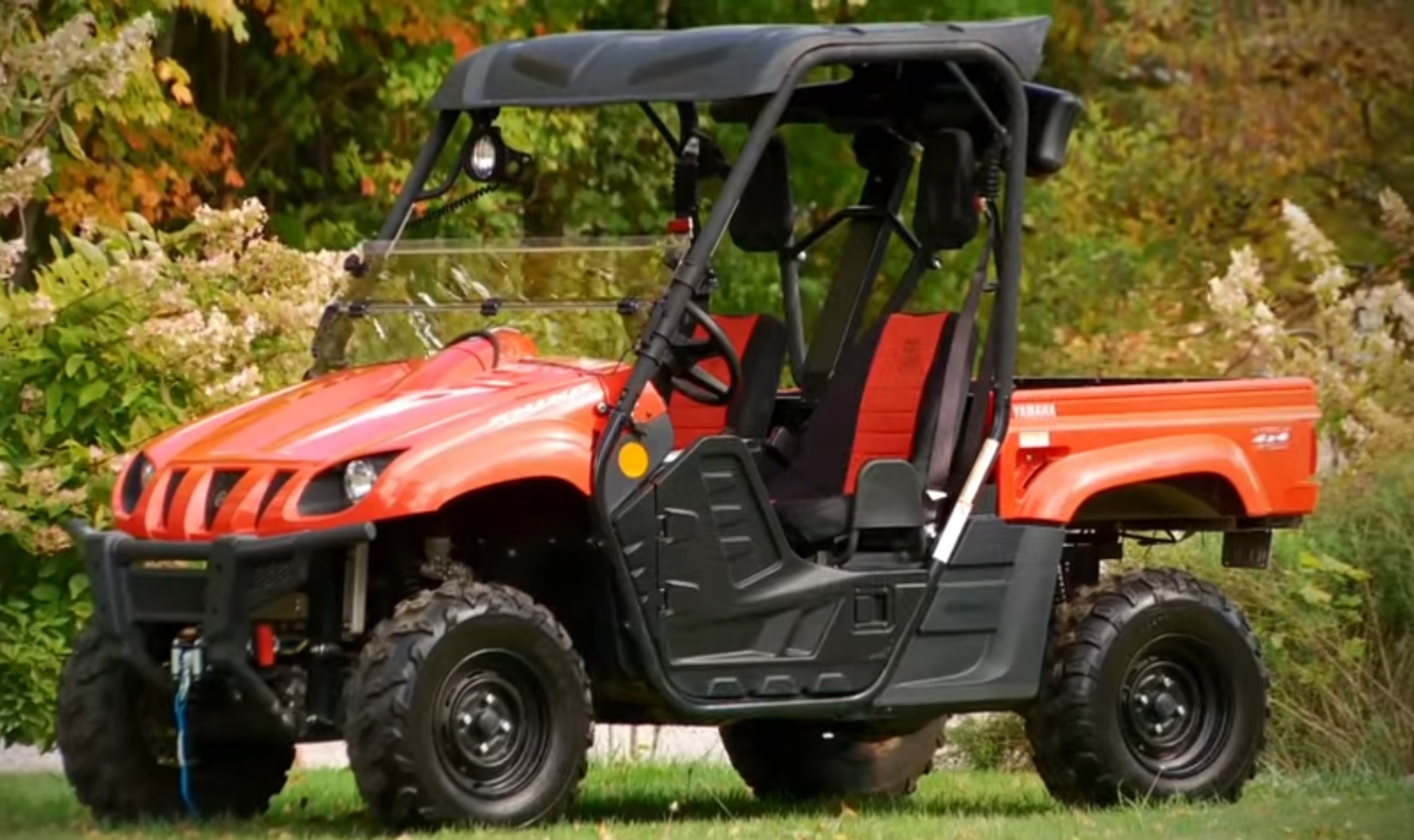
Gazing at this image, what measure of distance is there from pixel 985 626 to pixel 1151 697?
2.28ft

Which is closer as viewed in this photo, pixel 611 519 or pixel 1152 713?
pixel 611 519

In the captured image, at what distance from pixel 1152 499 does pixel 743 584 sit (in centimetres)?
181

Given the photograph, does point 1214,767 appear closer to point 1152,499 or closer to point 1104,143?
point 1152,499

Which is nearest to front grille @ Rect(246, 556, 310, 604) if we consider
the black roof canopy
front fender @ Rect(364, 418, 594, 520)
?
front fender @ Rect(364, 418, 594, 520)

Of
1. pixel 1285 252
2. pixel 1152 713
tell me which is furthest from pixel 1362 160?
pixel 1152 713

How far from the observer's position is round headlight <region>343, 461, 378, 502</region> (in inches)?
368

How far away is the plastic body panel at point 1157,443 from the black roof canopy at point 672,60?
3.46 ft

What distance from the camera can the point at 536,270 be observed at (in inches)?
410

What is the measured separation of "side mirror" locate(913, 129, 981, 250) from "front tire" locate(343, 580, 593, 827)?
1.99 meters

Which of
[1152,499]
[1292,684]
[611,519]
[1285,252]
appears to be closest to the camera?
[611,519]

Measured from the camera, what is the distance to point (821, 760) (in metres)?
11.5

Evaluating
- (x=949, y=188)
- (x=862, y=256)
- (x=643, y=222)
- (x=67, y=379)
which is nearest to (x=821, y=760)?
(x=862, y=256)

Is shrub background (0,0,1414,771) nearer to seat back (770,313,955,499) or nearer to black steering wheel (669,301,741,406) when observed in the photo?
seat back (770,313,955,499)

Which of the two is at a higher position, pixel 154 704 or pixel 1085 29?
pixel 1085 29
